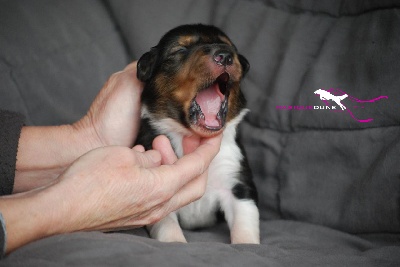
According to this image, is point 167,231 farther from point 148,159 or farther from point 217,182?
point 217,182

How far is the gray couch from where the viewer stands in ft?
7.92

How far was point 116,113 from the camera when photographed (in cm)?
287

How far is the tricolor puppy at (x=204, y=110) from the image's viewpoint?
2.56 meters

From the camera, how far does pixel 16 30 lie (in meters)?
3.30

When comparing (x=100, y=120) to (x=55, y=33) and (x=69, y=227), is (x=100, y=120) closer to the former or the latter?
(x=55, y=33)

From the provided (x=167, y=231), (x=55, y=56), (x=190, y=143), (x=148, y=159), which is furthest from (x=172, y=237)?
(x=55, y=56)

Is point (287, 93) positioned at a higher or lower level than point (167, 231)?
higher

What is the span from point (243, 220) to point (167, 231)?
425 millimetres

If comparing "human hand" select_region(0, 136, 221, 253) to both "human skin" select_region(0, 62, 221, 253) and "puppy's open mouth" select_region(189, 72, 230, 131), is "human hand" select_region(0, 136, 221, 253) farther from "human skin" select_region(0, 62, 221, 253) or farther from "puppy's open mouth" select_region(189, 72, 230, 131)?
"puppy's open mouth" select_region(189, 72, 230, 131)

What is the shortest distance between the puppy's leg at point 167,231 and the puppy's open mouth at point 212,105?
1.72 feet

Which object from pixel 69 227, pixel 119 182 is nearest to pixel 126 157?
pixel 119 182

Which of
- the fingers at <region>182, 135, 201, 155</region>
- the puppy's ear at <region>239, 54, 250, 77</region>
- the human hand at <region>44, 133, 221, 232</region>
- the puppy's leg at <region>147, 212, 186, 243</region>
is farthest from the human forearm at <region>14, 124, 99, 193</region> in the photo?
the puppy's ear at <region>239, 54, 250, 77</region>

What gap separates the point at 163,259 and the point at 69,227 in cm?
40

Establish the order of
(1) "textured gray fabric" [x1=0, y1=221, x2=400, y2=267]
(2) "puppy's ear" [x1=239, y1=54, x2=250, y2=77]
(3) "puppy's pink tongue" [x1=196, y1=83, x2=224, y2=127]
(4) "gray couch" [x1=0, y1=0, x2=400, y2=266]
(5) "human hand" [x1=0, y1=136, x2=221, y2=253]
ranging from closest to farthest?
(1) "textured gray fabric" [x1=0, y1=221, x2=400, y2=267]
(5) "human hand" [x1=0, y1=136, x2=221, y2=253]
(4) "gray couch" [x1=0, y1=0, x2=400, y2=266]
(3) "puppy's pink tongue" [x1=196, y1=83, x2=224, y2=127]
(2) "puppy's ear" [x1=239, y1=54, x2=250, y2=77]
